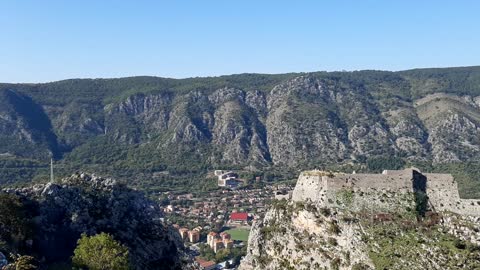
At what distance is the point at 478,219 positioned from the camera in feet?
127

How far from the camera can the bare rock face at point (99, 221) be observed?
52.2 m

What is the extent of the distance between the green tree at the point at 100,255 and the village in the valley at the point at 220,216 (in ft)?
144

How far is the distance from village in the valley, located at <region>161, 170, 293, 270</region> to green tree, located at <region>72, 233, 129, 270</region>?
43941mm

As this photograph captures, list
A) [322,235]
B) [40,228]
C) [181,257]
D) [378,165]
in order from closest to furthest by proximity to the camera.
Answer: [322,235], [40,228], [181,257], [378,165]

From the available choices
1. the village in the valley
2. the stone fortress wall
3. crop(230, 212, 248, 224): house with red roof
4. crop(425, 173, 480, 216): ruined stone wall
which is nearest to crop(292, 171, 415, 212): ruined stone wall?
the stone fortress wall

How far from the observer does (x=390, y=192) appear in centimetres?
4188

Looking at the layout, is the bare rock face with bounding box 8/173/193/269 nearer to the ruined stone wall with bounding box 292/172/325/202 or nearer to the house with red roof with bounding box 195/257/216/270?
the ruined stone wall with bounding box 292/172/325/202

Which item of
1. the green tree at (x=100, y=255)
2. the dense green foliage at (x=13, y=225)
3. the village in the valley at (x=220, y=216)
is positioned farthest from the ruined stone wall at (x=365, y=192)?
the village in the valley at (x=220, y=216)

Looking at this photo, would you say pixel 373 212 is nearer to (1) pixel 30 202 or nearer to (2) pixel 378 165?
(1) pixel 30 202

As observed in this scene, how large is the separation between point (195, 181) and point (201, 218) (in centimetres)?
4872

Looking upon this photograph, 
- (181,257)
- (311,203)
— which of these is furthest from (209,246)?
(311,203)

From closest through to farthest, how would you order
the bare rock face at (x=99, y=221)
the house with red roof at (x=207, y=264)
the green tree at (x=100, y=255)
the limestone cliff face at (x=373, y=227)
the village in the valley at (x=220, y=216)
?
the limestone cliff face at (x=373, y=227), the green tree at (x=100, y=255), the bare rock face at (x=99, y=221), the house with red roof at (x=207, y=264), the village in the valley at (x=220, y=216)

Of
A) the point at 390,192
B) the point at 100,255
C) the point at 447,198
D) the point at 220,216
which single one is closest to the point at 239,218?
the point at 220,216

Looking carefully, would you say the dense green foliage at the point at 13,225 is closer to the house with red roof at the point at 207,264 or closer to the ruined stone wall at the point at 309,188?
the ruined stone wall at the point at 309,188
